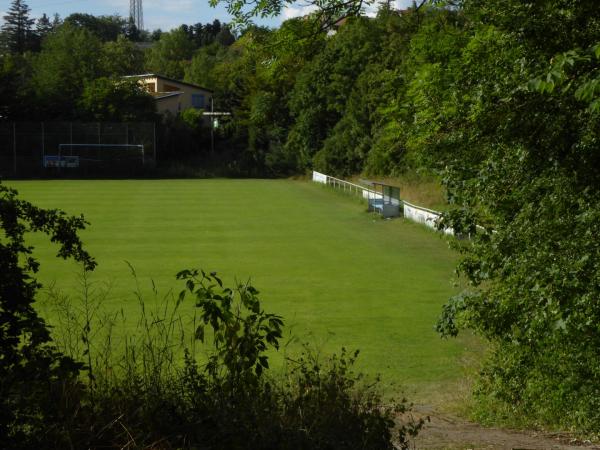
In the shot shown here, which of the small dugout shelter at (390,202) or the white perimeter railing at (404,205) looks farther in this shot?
the small dugout shelter at (390,202)

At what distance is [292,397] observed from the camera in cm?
534

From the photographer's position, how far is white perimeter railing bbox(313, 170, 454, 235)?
28.1 meters

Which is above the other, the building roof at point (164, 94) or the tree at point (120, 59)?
the tree at point (120, 59)

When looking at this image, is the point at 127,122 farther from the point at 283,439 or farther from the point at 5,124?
the point at 283,439

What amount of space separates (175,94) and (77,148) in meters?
20.1

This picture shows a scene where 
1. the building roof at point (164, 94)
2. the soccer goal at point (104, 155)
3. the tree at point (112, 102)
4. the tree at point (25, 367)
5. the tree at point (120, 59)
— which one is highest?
the tree at point (120, 59)

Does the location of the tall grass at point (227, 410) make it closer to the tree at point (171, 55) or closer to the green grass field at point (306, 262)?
the green grass field at point (306, 262)

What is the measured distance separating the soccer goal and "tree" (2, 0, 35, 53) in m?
73.8

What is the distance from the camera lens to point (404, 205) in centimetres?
3244

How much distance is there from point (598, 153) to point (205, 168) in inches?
2380

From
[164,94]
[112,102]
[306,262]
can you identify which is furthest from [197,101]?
[306,262]

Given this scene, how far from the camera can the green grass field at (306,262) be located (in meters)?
13.6

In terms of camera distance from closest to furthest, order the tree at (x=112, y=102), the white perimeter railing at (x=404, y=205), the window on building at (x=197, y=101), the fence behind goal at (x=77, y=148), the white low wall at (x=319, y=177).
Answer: the white perimeter railing at (x=404, y=205), the white low wall at (x=319, y=177), the fence behind goal at (x=77, y=148), the tree at (x=112, y=102), the window on building at (x=197, y=101)

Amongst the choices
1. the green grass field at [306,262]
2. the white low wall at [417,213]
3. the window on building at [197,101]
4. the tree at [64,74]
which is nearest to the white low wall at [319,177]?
the green grass field at [306,262]
